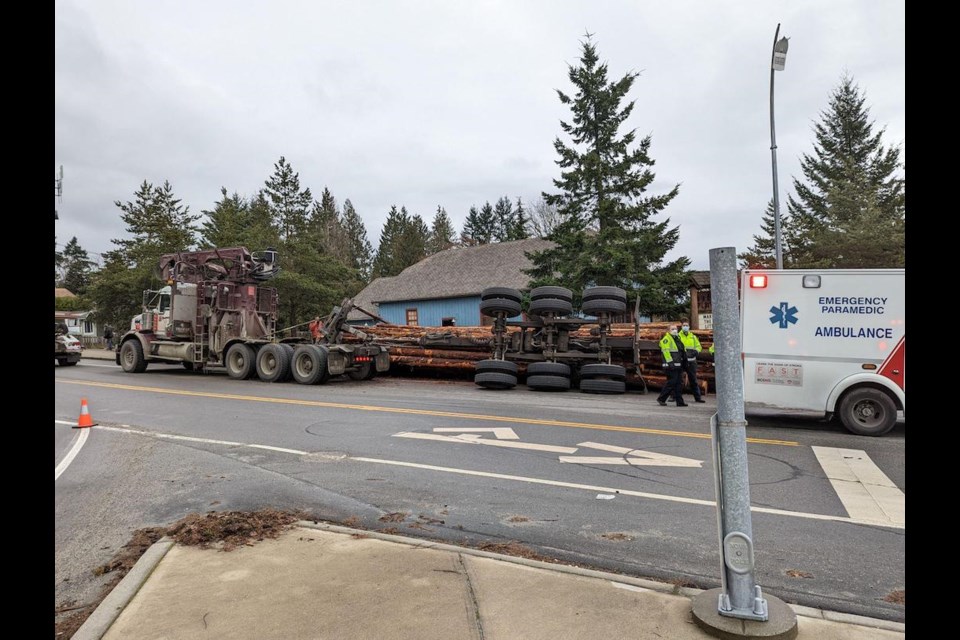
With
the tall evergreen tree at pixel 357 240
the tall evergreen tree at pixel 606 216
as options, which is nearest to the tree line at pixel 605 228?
the tall evergreen tree at pixel 606 216

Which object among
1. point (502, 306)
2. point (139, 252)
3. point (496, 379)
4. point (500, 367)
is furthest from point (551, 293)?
point (139, 252)

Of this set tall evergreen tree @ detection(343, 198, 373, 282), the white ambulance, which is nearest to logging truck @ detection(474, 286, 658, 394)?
the white ambulance

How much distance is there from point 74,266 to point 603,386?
110 m

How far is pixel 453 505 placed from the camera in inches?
218

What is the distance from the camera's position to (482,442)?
8.34 metres

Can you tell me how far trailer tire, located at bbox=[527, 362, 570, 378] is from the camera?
14.9 m

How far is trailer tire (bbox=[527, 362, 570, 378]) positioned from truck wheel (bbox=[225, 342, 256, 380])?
29.1ft

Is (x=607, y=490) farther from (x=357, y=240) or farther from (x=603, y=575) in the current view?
(x=357, y=240)

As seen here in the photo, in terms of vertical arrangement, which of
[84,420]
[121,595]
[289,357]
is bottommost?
[84,420]

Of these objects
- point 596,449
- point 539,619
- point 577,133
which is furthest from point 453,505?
point 577,133

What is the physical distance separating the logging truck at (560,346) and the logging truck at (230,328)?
4292 mm

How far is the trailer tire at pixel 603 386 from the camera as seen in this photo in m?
14.3

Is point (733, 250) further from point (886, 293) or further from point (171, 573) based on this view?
point (886, 293)

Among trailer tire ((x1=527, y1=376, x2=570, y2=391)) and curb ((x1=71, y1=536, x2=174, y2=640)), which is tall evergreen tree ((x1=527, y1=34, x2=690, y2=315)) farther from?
curb ((x1=71, y1=536, x2=174, y2=640))
